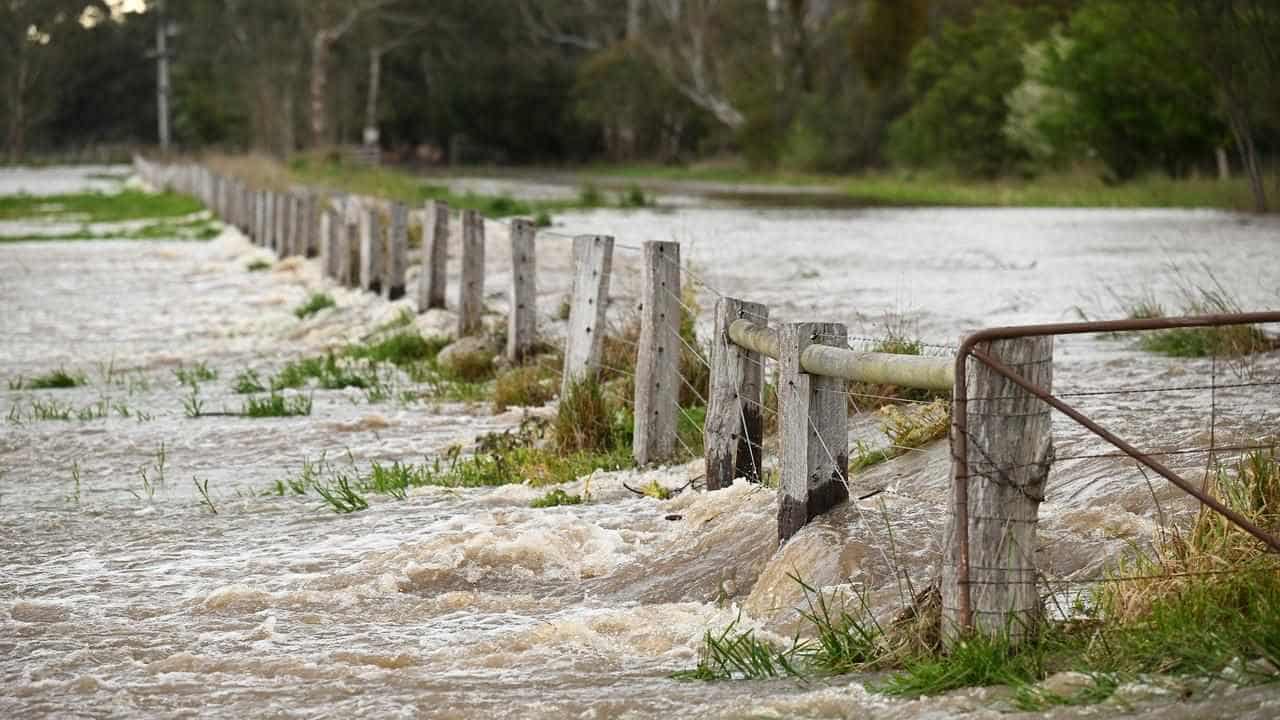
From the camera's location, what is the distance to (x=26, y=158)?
98.6 m

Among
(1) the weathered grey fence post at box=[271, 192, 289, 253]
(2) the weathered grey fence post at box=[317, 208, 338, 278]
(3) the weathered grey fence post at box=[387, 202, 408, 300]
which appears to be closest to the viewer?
(3) the weathered grey fence post at box=[387, 202, 408, 300]

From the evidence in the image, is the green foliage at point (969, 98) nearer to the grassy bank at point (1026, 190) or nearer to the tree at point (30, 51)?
the grassy bank at point (1026, 190)

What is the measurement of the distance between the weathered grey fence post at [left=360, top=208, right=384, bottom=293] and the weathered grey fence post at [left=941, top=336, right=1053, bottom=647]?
13.9 metres

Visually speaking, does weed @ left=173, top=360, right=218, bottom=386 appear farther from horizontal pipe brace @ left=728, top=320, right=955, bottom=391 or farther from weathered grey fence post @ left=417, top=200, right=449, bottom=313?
horizontal pipe brace @ left=728, top=320, right=955, bottom=391

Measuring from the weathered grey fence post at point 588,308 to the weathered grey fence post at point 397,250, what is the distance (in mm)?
6907

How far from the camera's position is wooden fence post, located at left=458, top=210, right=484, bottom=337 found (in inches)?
584

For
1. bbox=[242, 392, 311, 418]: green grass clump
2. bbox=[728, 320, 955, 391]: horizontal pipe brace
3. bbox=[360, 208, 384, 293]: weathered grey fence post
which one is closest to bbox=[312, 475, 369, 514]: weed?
bbox=[728, 320, 955, 391]: horizontal pipe brace

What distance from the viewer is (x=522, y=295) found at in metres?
13.4

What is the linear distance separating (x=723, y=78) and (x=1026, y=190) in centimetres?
2441

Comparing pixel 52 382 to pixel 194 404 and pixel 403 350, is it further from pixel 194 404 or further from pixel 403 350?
pixel 403 350

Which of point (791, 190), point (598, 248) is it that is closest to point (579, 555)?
point (598, 248)

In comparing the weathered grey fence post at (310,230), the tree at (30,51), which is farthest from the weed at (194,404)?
the tree at (30,51)

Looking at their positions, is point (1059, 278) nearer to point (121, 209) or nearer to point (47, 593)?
point (47, 593)

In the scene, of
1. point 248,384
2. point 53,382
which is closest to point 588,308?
point 248,384
